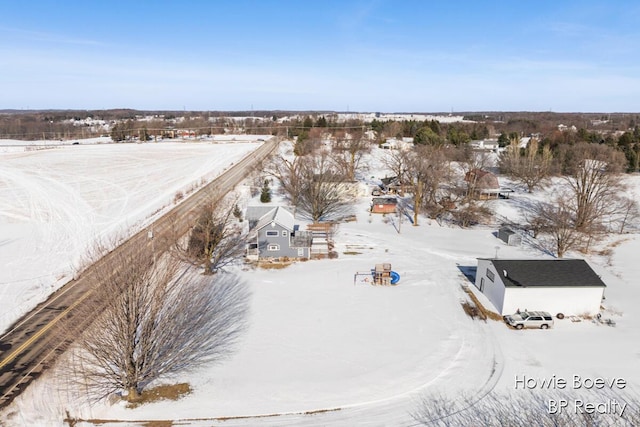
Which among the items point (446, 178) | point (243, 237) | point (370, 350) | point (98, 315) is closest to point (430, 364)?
point (370, 350)

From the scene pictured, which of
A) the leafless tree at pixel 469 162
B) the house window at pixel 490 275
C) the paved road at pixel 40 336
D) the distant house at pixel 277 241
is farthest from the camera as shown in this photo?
the leafless tree at pixel 469 162

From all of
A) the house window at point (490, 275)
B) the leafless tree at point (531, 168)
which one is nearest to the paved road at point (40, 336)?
the house window at point (490, 275)

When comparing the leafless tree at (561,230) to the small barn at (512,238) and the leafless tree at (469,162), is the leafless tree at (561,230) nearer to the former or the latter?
the small barn at (512,238)

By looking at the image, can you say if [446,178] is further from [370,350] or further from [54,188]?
[54,188]

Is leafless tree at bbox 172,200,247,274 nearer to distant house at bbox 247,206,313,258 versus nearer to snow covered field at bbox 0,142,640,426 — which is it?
distant house at bbox 247,206,313,258

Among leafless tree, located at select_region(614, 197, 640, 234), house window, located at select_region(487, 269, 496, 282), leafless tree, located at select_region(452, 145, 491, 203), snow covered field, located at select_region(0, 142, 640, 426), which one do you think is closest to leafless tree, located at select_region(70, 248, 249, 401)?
snow covered field, located at select_region(0, 142, 640, 426)

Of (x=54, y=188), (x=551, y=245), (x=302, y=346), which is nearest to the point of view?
(x=302, y=346)

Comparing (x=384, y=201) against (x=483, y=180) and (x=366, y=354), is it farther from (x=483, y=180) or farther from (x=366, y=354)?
(x=366, y=354)
